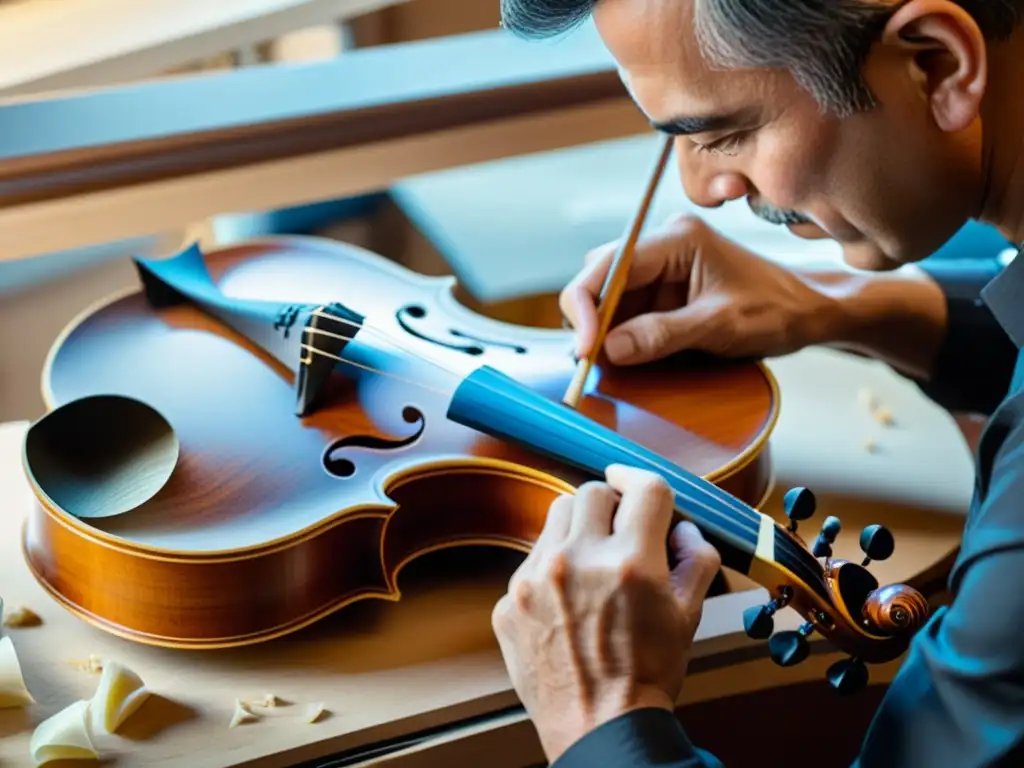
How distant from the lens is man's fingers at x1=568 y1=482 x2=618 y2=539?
724mm

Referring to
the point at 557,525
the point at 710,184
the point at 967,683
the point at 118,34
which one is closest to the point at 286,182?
the point at 118,34

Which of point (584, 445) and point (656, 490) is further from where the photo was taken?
point (584, 445)

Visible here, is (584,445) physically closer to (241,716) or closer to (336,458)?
(336,458)

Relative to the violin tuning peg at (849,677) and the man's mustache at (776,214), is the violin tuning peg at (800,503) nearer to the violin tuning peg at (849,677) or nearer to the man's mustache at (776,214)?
the violin tuning peg at (849,677)

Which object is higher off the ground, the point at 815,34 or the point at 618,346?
the point at 815,34

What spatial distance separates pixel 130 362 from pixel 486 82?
623 millimetres

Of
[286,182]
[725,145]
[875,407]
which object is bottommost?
[875,407]

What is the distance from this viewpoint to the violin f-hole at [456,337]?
1.03 meters

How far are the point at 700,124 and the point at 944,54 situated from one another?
16 cm

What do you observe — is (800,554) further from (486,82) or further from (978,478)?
(486,82)

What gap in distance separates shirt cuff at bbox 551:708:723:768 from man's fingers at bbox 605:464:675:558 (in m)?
0.10

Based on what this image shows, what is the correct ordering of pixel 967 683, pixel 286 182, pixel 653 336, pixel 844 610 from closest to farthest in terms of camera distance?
pixel 967 683
pixel 844 610
pixel 653 336
pixel 286 182

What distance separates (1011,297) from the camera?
83cm

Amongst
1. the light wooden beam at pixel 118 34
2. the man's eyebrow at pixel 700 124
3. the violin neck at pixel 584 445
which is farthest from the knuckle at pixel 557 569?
the light wooden beam at pixel 118 34
